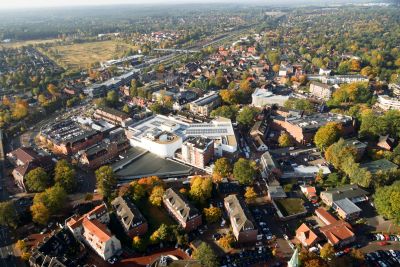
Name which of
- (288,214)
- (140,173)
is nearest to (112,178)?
(140,173)

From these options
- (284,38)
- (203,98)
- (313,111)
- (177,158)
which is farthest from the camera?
(284,38)

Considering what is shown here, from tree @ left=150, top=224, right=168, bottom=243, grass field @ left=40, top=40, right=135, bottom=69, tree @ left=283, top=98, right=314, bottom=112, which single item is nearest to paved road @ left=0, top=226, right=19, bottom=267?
tree @ left=150, top=224, right=168, bottom=243

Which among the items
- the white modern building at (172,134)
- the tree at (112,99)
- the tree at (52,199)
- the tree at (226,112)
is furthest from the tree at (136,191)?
the tree at (112,99)

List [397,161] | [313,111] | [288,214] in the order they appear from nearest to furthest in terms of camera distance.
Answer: [288,214], [397,161], [313,111]

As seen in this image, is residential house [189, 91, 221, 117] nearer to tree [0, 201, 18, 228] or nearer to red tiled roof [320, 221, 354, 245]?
red tiled roof [320, 221, 354, 245]

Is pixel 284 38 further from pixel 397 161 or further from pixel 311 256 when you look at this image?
pixel 311 256

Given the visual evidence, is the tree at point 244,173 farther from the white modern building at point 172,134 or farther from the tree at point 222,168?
the white modern building at point 172,134

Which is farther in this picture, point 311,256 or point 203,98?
point 203,98
